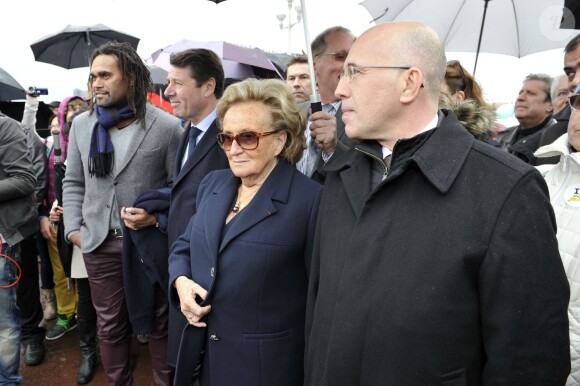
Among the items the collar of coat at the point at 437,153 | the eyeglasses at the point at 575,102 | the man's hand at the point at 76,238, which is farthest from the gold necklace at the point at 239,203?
the man's hand at the point at 76,238

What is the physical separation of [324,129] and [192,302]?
1.06 m

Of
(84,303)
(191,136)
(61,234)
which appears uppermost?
(191,136)

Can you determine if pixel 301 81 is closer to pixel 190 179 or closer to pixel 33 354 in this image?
pixel 190 179

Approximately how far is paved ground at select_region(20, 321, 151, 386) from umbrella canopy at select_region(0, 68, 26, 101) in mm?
3101

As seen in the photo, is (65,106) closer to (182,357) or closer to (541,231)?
(182,357)

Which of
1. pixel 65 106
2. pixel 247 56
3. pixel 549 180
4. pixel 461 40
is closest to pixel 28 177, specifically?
pixel 65 106

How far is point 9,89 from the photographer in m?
5.38

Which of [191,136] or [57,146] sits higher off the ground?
[191,136]

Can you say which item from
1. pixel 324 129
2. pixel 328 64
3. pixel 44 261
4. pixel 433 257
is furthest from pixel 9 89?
pixel 433 257

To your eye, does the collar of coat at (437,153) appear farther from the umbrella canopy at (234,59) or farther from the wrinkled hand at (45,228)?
the umbrella canopy at (234,59)

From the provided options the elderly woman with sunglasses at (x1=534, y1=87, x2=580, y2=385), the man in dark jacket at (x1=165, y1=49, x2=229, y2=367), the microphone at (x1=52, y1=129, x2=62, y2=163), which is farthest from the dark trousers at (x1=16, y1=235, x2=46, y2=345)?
the elderly woman with sunglasses at (x1=534, y1=87, x2=580, y2=385)

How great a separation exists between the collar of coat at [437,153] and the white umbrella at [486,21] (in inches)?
39.1

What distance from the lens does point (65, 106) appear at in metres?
4.75

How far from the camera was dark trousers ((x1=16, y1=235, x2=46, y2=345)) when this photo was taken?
377 centimetres
